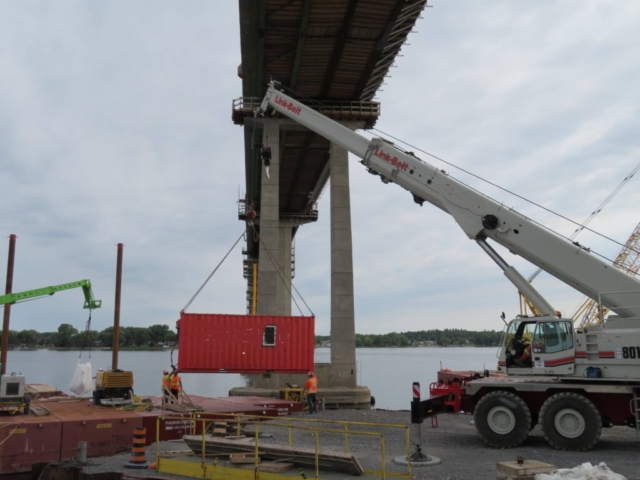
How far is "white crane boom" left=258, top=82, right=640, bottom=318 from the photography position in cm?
1308

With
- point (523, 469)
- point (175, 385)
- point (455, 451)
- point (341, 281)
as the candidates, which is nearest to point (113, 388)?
point (175, 385)

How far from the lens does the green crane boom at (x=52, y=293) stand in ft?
92.3

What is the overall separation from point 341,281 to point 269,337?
7.18m

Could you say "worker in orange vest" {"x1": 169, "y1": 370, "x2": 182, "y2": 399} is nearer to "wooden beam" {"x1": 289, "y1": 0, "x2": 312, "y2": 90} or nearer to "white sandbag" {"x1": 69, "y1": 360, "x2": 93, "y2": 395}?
"white sandbag" {"x1": 69, "y1": 360, "x2": 93, "y2": 395}

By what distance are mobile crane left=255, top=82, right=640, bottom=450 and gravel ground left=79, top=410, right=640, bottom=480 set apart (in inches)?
23.1

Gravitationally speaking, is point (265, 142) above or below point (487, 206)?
above

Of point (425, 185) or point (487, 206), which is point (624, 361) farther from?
point (425, 185)

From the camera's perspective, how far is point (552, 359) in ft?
44.1

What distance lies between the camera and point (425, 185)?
16094mm

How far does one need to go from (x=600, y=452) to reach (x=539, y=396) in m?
1.75

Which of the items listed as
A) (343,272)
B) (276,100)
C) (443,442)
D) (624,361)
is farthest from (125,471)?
(343,272)

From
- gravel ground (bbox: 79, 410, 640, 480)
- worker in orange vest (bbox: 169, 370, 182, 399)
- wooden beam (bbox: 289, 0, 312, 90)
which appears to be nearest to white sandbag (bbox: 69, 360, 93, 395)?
worker in orange vest (bbox: 169, 370, 182, 399)

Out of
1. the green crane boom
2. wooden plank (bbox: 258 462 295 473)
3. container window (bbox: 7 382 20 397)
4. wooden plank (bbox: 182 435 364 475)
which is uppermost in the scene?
the green crane boom

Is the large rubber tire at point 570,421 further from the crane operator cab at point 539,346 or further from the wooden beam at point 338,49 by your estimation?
the wooden beam at point 338,49
